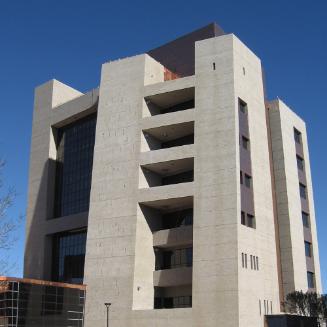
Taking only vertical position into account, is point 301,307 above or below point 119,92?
below

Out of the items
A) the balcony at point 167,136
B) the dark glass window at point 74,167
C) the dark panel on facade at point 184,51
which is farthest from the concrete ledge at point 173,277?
the dark panel on facade at point 184,51

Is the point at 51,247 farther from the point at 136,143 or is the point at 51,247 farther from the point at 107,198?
the point at 136,143

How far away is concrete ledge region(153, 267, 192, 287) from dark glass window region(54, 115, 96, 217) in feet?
58.2

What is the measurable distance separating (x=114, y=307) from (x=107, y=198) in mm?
13620

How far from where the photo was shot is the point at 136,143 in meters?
71.9

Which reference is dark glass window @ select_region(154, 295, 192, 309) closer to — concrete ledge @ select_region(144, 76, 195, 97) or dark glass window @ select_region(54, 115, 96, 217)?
dark glass window @ select_region(54, 115, 96, 217)

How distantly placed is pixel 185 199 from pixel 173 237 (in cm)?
495

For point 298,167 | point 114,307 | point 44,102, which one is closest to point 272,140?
point 298,167

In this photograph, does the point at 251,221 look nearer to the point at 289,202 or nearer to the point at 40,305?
the point at 289,202

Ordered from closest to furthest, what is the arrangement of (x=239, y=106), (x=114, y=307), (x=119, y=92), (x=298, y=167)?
1. (x=114, y=307)
2. (x=239, y=106)
3. (x=119, y=92)
4. (x=298, y=167)

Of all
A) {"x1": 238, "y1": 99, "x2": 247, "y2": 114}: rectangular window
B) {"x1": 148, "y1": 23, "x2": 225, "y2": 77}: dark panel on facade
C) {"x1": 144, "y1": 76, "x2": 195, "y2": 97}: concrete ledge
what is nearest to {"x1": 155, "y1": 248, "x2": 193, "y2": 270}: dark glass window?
{"x1": 238, "y1": 99, "x2": 247, "y2": 114}: rectangular window

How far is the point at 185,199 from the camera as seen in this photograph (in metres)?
68.2

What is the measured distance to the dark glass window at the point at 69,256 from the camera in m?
80.4

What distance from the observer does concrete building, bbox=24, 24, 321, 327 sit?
63000 mm
